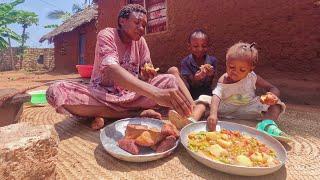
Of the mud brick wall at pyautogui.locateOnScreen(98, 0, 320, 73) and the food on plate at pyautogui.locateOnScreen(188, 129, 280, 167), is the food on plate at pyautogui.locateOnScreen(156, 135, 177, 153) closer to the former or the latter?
the food on plate at pyautogui.locateOnScreen(188, 129, 280, 167)

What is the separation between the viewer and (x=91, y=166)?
1975 mm

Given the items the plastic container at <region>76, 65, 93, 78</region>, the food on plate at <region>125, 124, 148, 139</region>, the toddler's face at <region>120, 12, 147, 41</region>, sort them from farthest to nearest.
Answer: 1. the plastic container at <region>76, 65, 93, 78</region>
2. the toddler's face at <region>120, 12, 147, 41</region>
3. the food on plate at <region>125, 124, 148, 139</region>

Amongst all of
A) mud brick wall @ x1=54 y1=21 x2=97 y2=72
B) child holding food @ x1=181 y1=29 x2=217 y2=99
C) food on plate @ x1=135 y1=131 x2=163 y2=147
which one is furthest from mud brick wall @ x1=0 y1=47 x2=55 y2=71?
food on plate @ x1=135 y1=131 x2=163 y2=147

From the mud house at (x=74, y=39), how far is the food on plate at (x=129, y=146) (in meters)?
12.5

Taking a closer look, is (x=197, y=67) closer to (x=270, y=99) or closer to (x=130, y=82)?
(x=270, y=99)

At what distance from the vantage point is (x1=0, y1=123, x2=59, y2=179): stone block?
139 cm

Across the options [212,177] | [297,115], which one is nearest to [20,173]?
[212,177]

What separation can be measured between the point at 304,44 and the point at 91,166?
12.3 feet

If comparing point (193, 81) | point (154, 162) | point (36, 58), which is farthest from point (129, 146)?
point (36, 58)

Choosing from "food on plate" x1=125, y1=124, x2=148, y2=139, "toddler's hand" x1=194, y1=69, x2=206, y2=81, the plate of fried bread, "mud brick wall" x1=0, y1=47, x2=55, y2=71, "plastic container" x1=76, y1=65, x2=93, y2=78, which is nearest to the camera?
the plate of fried bread

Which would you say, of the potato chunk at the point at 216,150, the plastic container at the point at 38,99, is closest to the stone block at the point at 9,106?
the plastic container at the point at 38,99

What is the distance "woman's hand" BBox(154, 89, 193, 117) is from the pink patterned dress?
0.65 m

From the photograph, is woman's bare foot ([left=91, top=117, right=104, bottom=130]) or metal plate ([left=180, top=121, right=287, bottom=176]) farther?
woman's bare foot ([left=91, top=117, right=104, bottom=130])

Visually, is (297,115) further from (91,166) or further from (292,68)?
(91,166)
